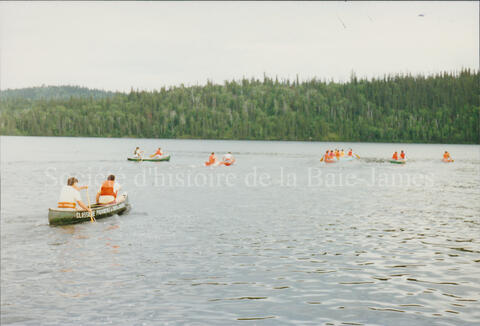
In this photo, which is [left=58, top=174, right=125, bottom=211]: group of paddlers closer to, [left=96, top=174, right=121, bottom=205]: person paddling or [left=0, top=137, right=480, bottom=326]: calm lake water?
[left=96, top=174, right=121, bottom=205]: person paddling

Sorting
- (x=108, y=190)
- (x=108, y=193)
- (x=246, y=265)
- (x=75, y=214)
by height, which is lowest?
(x=246, y=265)

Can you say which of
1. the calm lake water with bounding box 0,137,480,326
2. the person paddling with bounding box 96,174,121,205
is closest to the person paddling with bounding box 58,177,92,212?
the calm lake water with bounding box 0,137,480,326

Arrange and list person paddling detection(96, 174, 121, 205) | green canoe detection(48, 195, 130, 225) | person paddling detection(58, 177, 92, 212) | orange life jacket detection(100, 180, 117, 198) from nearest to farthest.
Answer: person paddling detection(58, 177, 92, 212)
green canoe detection(48, 195, 130, 225)
person paddling detection(96, 174, 121, 205)
orange life jacket detection(100, 180, 117, 198)

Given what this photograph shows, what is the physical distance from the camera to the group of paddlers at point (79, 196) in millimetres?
26125

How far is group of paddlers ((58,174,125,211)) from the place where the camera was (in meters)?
26.1

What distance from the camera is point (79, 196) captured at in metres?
26.6

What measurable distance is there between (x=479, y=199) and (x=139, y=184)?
3190cm

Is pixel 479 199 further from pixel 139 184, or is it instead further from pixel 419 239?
pixel 139 184

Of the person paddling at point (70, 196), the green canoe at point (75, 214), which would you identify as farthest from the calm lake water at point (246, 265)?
the person paddling at point (70, 196)

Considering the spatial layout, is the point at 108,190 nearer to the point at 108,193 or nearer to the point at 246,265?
the point at 108,193

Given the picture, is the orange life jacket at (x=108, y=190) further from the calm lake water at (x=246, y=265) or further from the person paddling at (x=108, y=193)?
the calm lake water at (x=246, y=265)

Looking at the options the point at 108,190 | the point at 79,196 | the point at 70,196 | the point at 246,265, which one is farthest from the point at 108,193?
the point at 246,265

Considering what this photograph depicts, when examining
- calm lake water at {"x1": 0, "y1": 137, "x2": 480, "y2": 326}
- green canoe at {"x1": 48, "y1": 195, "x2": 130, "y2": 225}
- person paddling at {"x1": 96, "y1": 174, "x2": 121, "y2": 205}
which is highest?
person paddling at {"x1": 96, "y1": 174, "x2": 121, "y2": 205}

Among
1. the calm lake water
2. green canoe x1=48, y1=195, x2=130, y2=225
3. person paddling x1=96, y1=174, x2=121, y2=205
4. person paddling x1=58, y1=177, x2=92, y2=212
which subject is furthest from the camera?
person paddling x1=96, y1=174, x2=121, y2=205
